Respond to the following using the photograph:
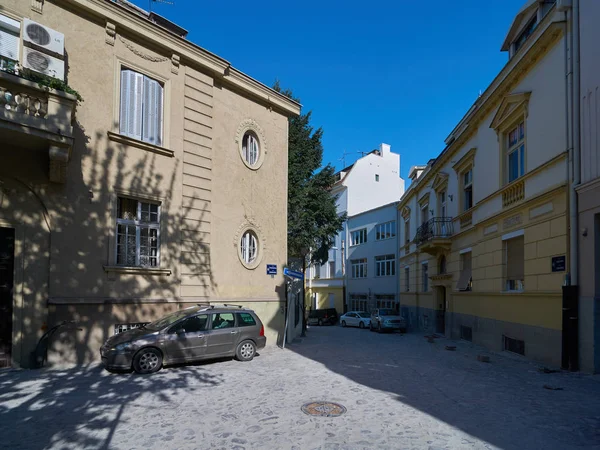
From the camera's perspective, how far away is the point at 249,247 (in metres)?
15.4

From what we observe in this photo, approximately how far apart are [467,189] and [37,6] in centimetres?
1700

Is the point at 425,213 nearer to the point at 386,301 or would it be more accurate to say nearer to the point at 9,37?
the point at 386,301

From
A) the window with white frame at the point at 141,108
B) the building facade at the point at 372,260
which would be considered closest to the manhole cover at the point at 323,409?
the window with white frame at the point at 141,108

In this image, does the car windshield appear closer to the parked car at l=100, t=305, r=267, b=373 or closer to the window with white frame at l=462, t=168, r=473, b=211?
the parked car at l=100, t=305, r=267, b=373

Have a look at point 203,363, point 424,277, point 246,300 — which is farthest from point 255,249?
point 424,277

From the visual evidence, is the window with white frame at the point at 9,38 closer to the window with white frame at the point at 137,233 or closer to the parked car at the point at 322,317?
the window with white frame at the point at 137,233

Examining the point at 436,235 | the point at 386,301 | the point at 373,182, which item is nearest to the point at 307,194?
the point at 436,235

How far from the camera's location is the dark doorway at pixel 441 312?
23316 millimetres

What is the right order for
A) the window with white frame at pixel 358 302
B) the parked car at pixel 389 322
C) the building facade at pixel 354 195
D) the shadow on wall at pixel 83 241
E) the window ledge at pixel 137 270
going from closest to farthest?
the shadow on wall at pixel 83 241 < the window ledge at pixel 137 270 < the parked car at pixel 389 322 < the window with white frame at pixel 358 302 < the building facade at pixel 354 195

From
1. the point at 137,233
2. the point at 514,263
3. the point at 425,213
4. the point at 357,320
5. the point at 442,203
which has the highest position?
the point at 442,203

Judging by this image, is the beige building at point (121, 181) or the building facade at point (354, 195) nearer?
the beige building at point (121, 181)

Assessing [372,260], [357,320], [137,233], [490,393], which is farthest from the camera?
[372,260]

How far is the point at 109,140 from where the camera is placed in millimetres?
11727

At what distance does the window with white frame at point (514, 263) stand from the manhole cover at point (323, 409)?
8.82 metres
